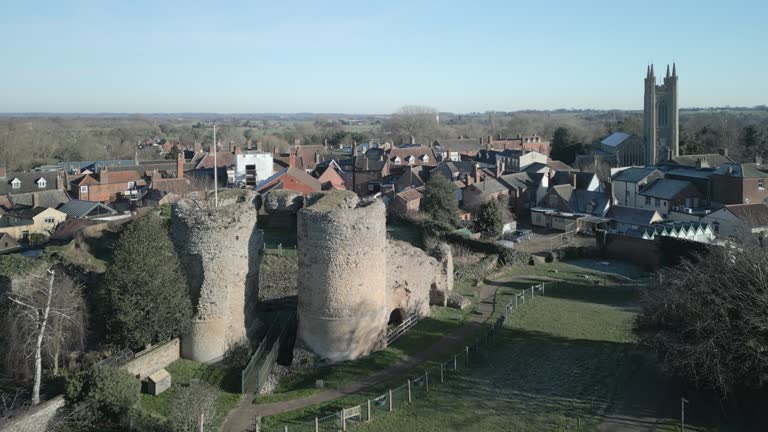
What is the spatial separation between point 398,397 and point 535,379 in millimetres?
4653

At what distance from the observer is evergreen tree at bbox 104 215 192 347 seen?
20469mm

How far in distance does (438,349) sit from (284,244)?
47.4 feet

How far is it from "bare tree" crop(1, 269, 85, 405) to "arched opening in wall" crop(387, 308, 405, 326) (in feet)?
37.2

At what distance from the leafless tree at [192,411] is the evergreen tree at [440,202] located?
1139 inches

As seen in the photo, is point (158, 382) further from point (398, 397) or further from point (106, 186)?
point (106, 186)

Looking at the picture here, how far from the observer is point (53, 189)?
56875mm

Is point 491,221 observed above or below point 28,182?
below

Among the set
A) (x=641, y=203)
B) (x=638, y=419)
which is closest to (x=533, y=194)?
(x=641, y=203)

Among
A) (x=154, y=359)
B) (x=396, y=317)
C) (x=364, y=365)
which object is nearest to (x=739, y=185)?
(x=396, y=317)

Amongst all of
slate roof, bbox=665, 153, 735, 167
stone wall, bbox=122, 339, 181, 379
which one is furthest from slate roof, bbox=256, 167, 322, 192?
slate roof, bbox=665, 153, 735, 167

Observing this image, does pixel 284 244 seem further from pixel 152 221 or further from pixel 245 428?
pixel 245 428

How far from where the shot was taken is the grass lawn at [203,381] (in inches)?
734

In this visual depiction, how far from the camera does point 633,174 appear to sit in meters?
54.8

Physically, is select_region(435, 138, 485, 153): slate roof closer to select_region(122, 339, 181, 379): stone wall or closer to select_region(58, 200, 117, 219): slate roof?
select_region(58, 200, 117, 219): slate roof
